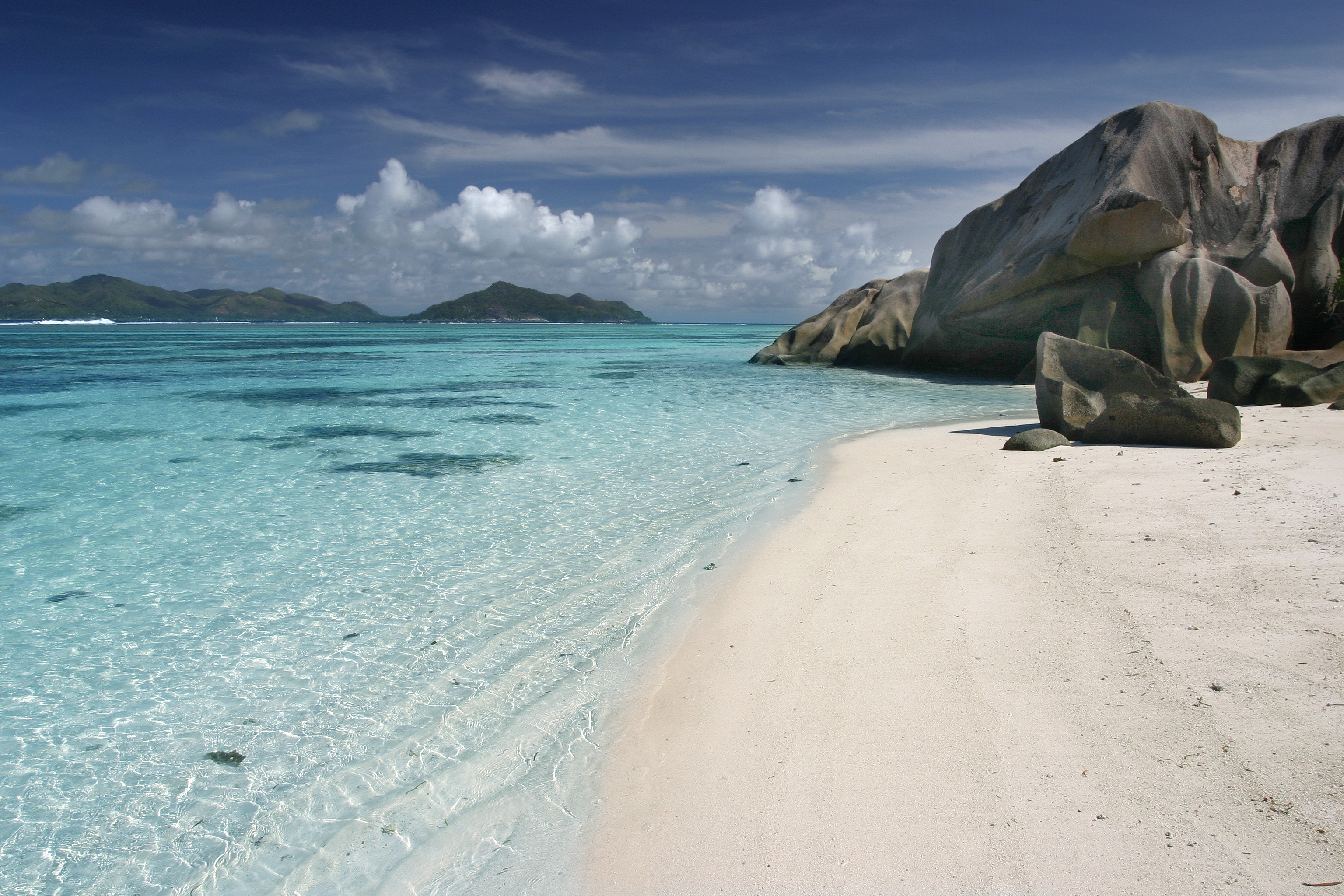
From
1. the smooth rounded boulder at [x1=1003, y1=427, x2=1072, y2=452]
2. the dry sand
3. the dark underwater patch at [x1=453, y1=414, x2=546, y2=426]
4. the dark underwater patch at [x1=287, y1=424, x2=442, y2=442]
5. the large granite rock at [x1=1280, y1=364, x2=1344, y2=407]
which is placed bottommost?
the dry sand

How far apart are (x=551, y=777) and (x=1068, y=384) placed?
25.4 feet

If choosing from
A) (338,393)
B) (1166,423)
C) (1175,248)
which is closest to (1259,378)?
(1166,423)

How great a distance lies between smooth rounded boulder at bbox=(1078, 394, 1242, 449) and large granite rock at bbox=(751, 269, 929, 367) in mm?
13617

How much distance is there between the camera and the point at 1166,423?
25.7ft

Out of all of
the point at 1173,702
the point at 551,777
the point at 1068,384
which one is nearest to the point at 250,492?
the point at 551,777

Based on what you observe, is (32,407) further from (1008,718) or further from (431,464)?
(1008,718)

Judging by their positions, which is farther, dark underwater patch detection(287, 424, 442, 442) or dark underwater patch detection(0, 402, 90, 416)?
dark underwater patch detection(0, 402, 90, 416)

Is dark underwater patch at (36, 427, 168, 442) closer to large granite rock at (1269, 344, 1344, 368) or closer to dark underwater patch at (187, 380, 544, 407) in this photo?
dark underwater patch at (187, 380, 544, 407)

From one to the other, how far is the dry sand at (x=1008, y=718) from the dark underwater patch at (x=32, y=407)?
15172 millimetres

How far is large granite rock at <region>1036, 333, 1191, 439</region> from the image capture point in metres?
8.10

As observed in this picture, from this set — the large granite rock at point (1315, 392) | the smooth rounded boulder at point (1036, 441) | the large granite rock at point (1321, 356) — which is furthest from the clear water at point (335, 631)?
the large granite rock at point (1321, 356)

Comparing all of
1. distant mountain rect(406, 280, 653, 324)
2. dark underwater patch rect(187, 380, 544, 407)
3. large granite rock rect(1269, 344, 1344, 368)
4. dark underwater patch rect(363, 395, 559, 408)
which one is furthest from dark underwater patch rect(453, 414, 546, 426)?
distant mountain rect(406, 280, 653, 324)

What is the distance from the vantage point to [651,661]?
4.01m

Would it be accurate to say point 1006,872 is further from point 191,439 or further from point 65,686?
point 191,439
